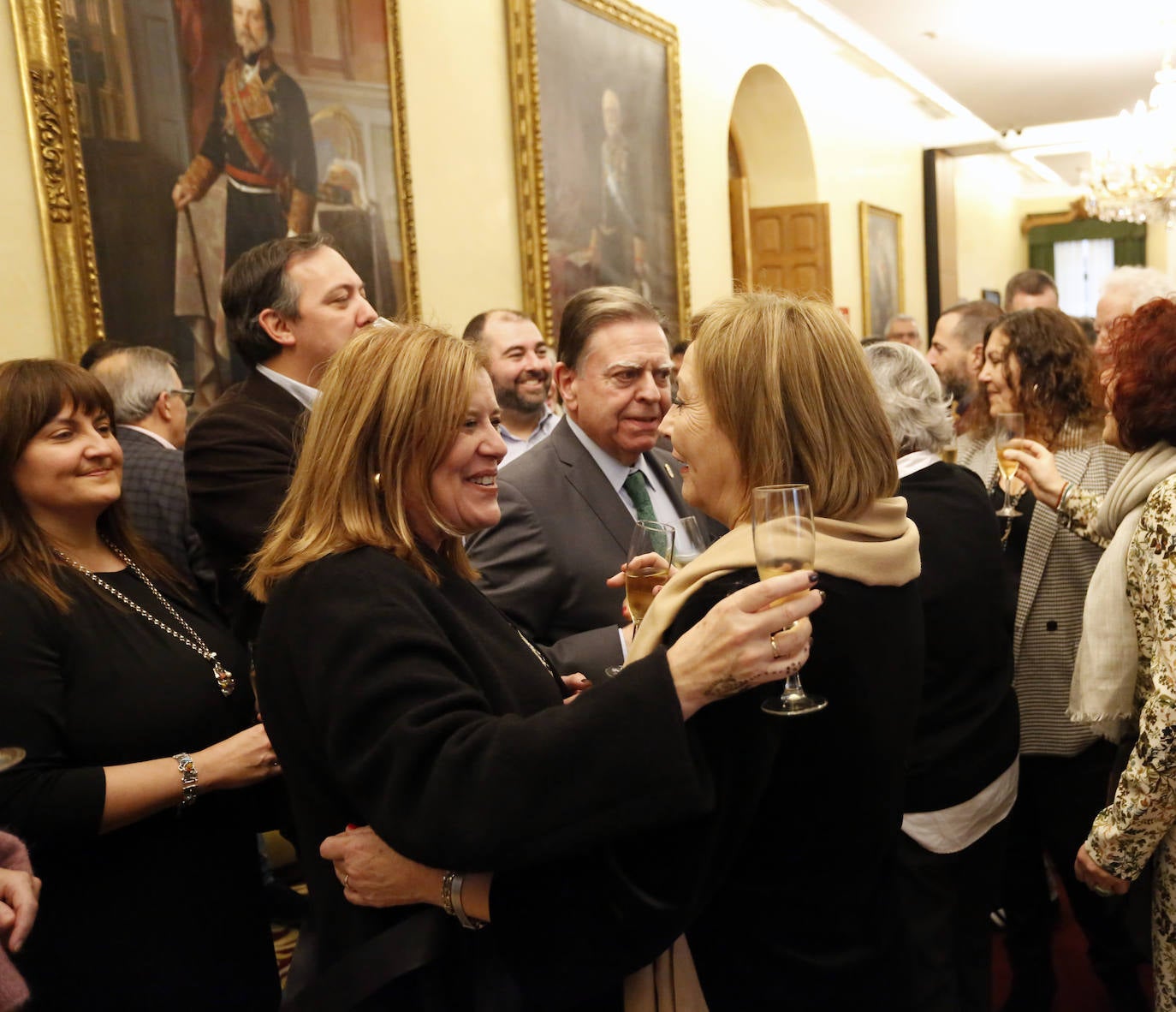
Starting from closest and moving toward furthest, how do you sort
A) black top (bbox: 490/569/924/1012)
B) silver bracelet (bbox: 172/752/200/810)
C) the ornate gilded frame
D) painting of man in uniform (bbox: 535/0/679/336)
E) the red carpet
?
1. black top (bbox: 490/569/924/1012)
2. silver bracelet (bbox: 172/752/200/810)
3. the red carpet
4. the ornate gilded frame
5. painting of man in uniform (bbox: 535/0/679/336)

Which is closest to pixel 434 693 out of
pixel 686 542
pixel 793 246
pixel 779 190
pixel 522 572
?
pixel 686 542

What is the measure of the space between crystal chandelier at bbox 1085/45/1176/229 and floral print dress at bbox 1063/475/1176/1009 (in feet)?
31.1

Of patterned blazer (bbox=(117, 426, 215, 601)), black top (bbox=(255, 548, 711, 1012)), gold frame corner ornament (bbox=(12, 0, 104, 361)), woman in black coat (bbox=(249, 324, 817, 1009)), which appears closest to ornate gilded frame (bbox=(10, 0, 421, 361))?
gold frame corner ornament (bbox=(12, 0, 104, 361))

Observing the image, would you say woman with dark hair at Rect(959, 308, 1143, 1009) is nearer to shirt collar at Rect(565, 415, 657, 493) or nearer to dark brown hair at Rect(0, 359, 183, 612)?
shirt collar at Rect(565, 415, 657, 493)

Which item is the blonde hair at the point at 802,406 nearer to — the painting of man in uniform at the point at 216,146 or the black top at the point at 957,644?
the black top at the point at 957,644

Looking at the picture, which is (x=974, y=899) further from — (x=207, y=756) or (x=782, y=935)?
(x=207, y=756)

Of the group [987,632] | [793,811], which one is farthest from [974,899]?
[793,811]

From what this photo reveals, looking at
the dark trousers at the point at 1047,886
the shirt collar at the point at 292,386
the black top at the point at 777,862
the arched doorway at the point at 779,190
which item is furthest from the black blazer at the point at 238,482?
the arched doorway at the point at 779,190

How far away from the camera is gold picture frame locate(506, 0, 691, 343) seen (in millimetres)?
6805

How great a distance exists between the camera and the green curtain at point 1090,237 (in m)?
22.2

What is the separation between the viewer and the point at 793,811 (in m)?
1.63

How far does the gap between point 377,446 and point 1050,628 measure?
2373 mm

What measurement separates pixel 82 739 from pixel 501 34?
217 inches

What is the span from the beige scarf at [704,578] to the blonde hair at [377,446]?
0.36 m
